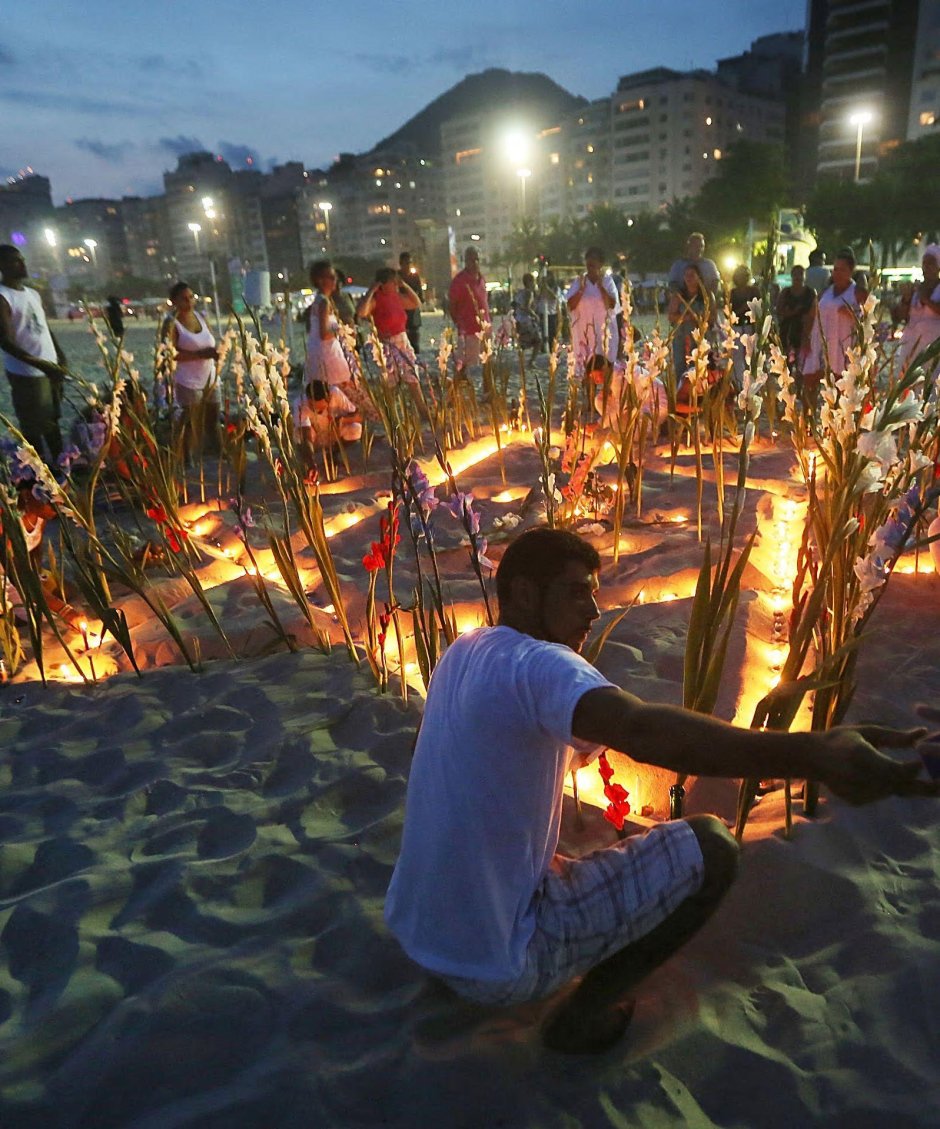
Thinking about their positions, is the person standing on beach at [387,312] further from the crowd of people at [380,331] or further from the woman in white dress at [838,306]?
the woman in white dress at [838,306]

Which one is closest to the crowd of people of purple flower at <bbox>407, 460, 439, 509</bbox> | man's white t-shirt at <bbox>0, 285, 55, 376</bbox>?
man's white t-shirt at <bbox>0, 285, 55, 376</bbox>

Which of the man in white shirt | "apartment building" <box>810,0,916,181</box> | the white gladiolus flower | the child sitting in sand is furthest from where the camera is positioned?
"apartment building" <box>810,0,916,181</box>

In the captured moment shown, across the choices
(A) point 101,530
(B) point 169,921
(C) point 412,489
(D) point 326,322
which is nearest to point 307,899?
(B) point 169,921

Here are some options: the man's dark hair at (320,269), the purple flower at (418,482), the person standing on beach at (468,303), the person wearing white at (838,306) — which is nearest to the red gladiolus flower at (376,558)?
the purple flower at (418,482)

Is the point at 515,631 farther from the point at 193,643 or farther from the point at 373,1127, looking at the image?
the point at 193,643

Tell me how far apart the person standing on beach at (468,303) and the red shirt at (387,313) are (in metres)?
0.59

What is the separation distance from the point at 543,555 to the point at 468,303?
20.2 ft

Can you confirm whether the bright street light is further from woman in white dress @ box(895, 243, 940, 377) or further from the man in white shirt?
woman in white dress @ box(895, 243, 940, 377)

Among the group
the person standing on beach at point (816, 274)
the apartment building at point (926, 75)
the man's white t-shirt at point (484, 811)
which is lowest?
the man's white t-shirt at point (484, 811)

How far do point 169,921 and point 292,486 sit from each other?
1531 millimetres

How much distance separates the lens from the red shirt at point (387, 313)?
5.93m

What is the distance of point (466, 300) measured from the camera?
6.92m

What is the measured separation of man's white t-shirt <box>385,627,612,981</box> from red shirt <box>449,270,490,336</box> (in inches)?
226

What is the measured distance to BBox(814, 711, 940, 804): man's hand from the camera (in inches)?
36.3
